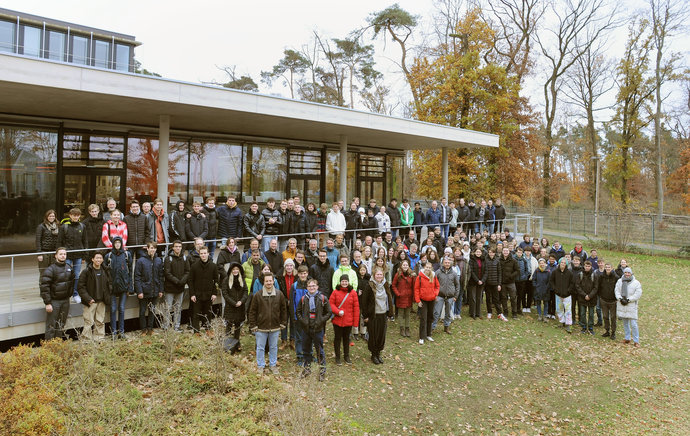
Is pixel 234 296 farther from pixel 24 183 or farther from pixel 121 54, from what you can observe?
pixel 121 54

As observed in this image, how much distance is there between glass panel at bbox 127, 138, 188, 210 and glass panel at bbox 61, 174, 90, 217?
1.07 meters

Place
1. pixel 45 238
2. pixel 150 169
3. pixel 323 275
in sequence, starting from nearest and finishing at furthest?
pixel 45 238, pixel 323 275, pixel 150 169

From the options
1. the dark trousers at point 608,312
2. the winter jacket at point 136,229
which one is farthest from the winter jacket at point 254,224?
the dark trousers at point 608,312

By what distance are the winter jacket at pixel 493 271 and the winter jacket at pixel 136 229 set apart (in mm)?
8295

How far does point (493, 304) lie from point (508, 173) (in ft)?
39.8

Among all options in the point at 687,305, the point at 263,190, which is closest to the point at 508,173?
the point at 687,305

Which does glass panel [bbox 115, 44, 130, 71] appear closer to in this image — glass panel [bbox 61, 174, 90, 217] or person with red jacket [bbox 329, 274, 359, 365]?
glass panel [bbox 61, 174, 90, 217]

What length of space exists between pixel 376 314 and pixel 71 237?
576cm

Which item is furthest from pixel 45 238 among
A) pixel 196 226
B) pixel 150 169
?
pixel 150 169

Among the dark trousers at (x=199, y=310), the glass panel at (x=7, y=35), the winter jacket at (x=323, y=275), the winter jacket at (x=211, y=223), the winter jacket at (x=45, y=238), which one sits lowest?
the dark trousers at (x=199, y=310)

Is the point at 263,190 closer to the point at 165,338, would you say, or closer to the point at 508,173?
the point at 165,338

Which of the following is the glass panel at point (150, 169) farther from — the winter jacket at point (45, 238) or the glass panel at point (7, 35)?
the glass panel at point (7, 35)

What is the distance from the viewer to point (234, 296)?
26.3 ft

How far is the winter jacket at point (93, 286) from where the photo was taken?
23.7 ft
